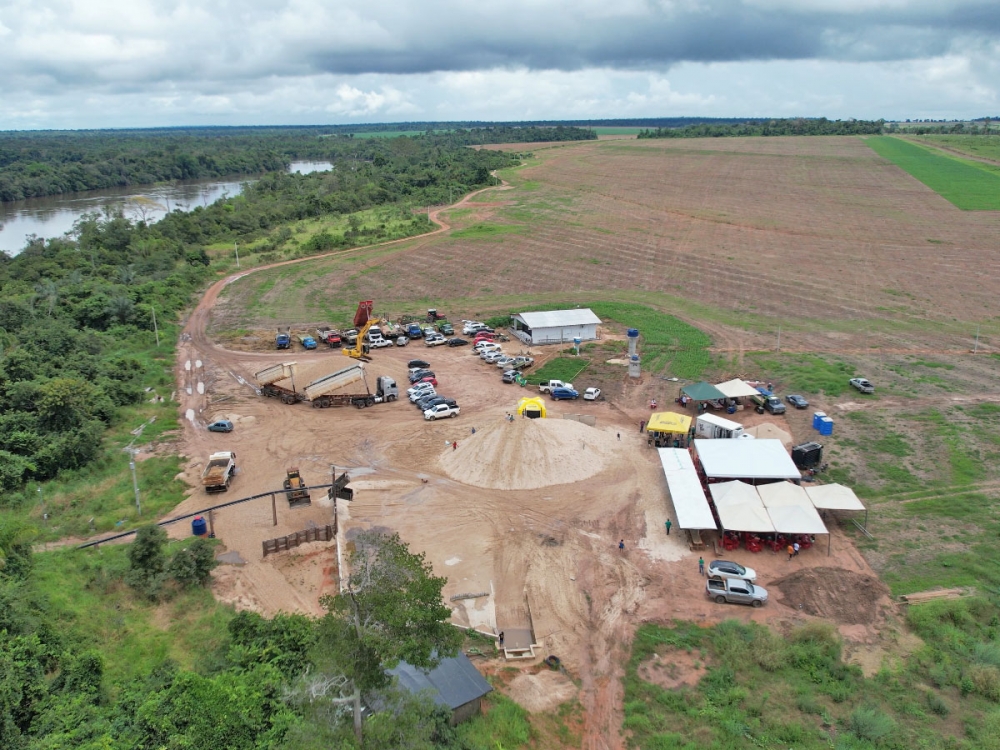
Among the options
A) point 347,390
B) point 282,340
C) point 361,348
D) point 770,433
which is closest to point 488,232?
point 282,340

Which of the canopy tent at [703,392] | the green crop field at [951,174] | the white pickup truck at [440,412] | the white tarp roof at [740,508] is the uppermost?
the green crop field at [951,174]

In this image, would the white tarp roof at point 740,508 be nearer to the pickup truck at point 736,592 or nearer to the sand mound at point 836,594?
the sand mound at point 836,594

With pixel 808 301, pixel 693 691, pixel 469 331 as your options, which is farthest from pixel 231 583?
pixel 808 301

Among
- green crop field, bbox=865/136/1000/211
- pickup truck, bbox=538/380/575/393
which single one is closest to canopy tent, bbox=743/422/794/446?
pickup truck, bbox=538/380/575/393

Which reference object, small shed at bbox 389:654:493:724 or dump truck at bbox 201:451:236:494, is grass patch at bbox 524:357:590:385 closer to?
dump truck at bbox 201:451:236:494

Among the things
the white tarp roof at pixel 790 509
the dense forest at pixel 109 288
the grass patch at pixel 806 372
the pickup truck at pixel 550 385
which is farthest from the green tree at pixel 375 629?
the grass patch at pixel 806 372

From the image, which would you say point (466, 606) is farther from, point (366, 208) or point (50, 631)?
point (366, 208)

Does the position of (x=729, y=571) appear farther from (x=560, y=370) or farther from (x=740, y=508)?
(x=560, y=370)
